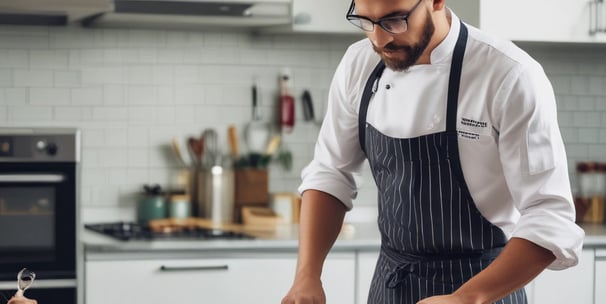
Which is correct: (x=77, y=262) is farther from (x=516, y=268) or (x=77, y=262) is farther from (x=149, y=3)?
(x=516, y=268)

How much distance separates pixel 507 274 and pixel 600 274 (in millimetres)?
2174

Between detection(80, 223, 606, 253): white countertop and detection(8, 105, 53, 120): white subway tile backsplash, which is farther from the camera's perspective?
detection(8, 105, 53, 120): white subway tile backsplash

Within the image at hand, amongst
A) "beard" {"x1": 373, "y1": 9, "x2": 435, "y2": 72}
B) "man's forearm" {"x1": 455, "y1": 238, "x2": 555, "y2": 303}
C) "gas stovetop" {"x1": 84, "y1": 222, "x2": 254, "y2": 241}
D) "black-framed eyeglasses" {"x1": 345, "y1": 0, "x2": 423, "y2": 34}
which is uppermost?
"black-framed eyeglasses" {"x1": 345, "y1": 0, "x2": 423, "y2": 34}

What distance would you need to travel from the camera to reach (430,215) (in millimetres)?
2418

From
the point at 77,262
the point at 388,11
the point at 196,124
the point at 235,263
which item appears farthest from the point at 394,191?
the point at 196,124

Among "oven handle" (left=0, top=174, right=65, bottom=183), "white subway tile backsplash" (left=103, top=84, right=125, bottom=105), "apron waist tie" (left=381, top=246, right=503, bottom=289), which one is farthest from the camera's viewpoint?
"white subway tile backsplash" (left=103, top=84, right=125, bottom=105)

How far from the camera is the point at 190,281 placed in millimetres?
3754

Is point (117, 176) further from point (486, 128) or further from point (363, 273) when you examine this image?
point (486, 128)

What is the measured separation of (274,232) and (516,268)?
213 cm

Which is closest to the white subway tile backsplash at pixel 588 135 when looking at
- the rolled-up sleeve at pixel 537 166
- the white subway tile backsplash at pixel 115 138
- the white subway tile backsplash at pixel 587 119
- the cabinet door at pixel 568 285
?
the white subway tile backsplash at pixel 587 119

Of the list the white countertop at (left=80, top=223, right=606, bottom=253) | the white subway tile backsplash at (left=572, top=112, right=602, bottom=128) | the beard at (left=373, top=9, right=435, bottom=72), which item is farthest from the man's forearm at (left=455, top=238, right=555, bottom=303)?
the white subway tile backsplash at (left=572, top=112, right=602, bottom=128)

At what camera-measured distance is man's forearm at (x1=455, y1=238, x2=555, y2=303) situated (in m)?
2.03

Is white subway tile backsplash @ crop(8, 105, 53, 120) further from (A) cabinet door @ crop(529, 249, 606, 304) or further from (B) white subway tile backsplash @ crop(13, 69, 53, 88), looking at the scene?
(A) cabinet door @ crop(529, 249, 606, 304)

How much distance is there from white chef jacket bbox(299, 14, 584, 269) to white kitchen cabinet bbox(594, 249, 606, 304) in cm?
176
